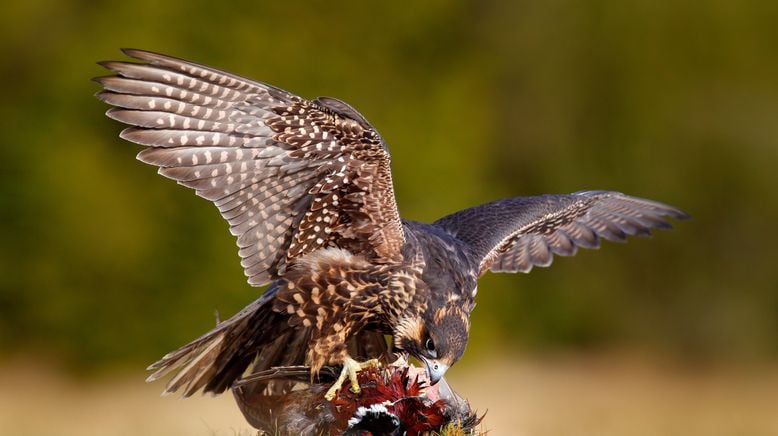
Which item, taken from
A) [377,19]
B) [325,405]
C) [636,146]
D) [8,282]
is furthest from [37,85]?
[325,405]

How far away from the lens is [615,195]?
6.99 metres

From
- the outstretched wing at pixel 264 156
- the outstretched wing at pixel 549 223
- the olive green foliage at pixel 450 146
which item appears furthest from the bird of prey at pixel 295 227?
the olive green foliage at pixel 450 146

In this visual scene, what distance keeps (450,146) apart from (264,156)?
670 centimetres

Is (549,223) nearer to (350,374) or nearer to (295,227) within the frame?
(295,227)

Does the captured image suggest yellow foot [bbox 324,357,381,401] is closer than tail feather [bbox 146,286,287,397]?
Yes

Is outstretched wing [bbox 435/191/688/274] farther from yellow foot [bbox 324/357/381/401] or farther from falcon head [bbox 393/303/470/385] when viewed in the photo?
yellow foot [bbox 324/357/381/401]

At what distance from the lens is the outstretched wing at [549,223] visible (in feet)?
20.3

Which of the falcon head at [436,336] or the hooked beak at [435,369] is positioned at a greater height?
the falcon head at [436,336]

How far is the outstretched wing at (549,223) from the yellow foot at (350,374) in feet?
4.06

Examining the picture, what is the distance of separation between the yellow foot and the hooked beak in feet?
0.81

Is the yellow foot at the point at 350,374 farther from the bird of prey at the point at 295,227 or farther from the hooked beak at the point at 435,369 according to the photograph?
the hooked beak at the point at 435,369

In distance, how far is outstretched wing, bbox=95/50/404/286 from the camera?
4887 mm

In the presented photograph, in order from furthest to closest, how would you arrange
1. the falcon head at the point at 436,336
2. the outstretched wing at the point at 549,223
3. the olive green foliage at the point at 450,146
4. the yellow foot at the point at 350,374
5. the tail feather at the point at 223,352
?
1. the olive green foliage at the point at 450,146
2. the outstretched wing at the point at 549,223
3. the tail feather at the point at 223,352
4. the falcon head at the point at 436,336
5. the yellow foot at the point at 350,374

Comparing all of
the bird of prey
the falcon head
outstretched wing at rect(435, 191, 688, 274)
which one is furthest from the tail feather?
outstretched wing at rect(435, 191, 688, 274)
